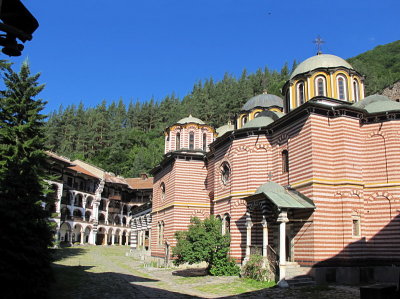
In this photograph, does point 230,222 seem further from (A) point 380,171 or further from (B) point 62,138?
(B) point 62,138

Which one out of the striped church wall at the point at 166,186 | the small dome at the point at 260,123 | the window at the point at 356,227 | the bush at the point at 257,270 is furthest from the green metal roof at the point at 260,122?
the striped church wall at the point at 166,186

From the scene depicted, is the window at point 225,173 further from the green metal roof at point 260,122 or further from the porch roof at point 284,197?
the porch roof at point 284,197

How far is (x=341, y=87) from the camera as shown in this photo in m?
20.9

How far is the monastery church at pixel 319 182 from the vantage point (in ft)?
52.3

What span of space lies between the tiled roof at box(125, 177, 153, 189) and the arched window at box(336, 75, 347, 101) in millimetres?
41220

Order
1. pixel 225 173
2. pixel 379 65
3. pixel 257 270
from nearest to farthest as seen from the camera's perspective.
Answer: pixel 257 270 → pixel 225 173 → pixel 379 65

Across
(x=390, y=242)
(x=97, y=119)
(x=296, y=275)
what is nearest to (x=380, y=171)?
(x=390, y=242)

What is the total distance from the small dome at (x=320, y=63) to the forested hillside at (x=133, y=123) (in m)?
40.0

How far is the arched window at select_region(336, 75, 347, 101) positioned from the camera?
20658 millimetres

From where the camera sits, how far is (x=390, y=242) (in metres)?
16.3

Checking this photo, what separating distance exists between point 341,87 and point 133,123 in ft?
224

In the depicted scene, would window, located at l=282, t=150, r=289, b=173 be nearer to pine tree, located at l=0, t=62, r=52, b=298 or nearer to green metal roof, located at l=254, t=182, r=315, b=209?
green metal roof, located at l=254, t=182, r=315, b=209

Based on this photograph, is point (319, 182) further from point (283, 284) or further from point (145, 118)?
point (145, 118)

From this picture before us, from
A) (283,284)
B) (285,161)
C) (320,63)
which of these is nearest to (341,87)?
(320,63)
